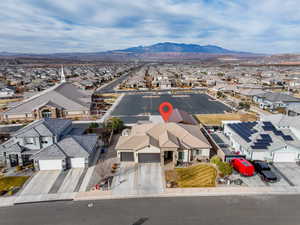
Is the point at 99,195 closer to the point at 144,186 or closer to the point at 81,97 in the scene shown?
the point at 144,186

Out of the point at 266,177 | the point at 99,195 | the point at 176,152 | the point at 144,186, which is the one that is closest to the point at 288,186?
the point at 266,177

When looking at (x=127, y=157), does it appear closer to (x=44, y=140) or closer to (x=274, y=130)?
(x=44, y=140)

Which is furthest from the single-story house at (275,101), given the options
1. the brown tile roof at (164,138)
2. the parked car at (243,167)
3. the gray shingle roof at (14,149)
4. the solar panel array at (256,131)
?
the gray shingle roof at (14,149)

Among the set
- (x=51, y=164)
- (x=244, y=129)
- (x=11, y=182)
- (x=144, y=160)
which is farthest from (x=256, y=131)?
(x=11, y=182)

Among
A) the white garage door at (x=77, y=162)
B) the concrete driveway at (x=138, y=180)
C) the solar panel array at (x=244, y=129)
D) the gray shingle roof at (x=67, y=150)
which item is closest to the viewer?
the concrete driveway at (x=138, y=180)

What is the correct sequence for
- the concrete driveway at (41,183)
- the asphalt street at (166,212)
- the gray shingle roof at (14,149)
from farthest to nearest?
the gray shingle roof at (14,149), the concrete driveway at (41,183), the asphalt street at (166,212)

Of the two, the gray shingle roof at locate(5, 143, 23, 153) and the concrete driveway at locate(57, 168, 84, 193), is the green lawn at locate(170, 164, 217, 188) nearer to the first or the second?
the concrete driveway at locate(57, 168, 84, 193)

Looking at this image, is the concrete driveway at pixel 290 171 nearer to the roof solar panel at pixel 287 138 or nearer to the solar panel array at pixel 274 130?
the roof solar panel at pixel 287 138

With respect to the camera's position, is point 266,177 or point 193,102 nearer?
point 266,177
